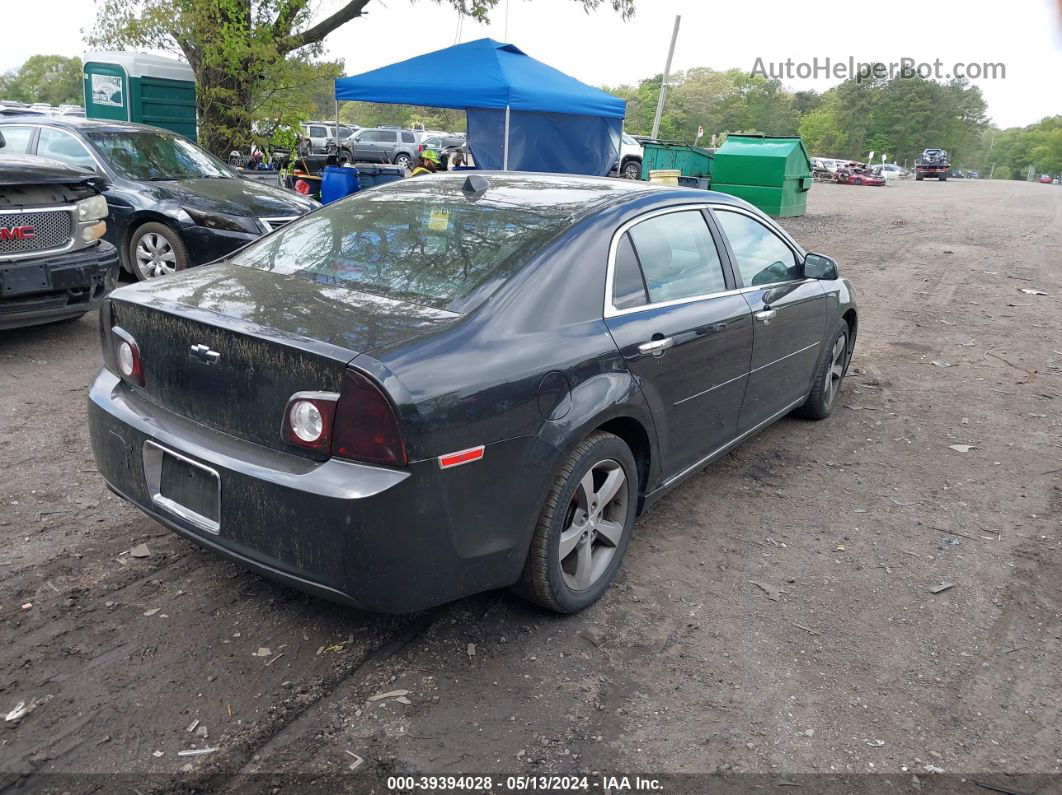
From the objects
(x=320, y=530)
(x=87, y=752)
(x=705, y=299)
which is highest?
(x=705, y=299)

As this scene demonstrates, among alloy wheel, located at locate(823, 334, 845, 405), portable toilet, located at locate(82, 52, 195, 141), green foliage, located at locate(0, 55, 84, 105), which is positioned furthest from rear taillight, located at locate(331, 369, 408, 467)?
green foliage, located at locate(0, 55, 84, 105)

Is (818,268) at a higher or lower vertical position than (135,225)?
higher

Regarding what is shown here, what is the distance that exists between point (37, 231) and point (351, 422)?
451 cm

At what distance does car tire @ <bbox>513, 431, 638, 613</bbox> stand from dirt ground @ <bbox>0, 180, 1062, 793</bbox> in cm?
15

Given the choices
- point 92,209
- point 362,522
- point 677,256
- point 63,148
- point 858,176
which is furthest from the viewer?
point 858,176

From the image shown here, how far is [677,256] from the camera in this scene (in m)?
3.86

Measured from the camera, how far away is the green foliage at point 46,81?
102m

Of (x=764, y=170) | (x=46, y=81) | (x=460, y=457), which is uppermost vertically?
(x=46, y=81)

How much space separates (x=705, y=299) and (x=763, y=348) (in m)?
0.65

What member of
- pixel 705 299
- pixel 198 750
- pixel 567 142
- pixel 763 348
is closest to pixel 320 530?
pixel 198 750

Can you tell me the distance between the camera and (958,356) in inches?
307

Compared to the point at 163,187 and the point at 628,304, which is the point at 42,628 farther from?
the point at 163,187

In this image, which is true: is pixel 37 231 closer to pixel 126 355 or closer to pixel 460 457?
pixel 126 355

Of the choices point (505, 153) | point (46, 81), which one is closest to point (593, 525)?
point (505, 153)
